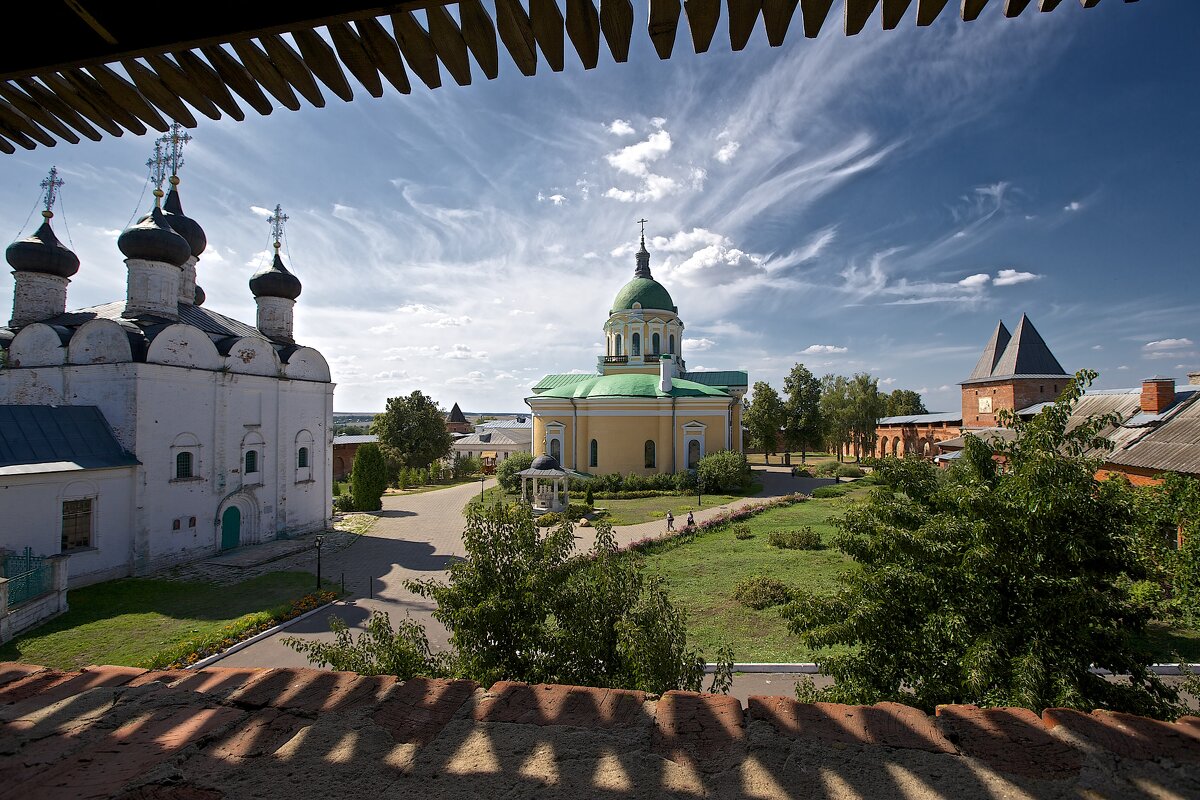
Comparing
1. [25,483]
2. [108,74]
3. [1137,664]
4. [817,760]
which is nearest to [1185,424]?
[1137,664]

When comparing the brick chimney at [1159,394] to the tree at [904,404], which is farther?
the tree at [904,404]

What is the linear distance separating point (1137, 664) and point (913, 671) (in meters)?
1.75

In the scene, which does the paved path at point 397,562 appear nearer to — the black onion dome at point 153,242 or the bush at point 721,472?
the bush at point 721,472

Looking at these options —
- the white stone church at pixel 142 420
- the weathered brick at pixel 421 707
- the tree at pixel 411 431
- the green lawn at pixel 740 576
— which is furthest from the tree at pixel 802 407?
the weathered brick at pixel 421 707

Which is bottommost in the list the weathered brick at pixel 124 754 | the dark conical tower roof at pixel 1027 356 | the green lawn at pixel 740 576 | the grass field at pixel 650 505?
the green lawn at pixel 740 576

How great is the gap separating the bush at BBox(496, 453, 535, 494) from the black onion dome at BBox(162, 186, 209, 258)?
709 inches

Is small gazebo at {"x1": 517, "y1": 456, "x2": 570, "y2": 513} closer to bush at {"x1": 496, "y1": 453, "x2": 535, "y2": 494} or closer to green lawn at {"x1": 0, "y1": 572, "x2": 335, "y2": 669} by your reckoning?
bush at {"x1": 496, "y1": 453, "x2": 535, "y2": 494}

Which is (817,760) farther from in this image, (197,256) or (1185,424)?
(197,256)

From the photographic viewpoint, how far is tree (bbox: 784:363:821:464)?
40781 millimetres

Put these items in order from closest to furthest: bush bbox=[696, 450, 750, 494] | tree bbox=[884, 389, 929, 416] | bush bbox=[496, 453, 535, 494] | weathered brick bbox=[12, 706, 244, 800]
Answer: weathered brick bbox=[12, 706, 244, 800], bush bbox=[696, 450, 750, 494], bush bbox=[496, 453, 535, 494], tree bbox=[884, 389, 929, 416]

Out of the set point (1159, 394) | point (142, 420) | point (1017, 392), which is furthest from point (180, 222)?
Answer: point (1017, 392)

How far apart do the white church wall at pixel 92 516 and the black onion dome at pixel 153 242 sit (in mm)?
7021

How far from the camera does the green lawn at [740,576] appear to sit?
32.6 feet

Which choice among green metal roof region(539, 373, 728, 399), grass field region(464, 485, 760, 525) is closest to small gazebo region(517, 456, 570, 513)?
grass field region(464, 485, 760, 525)
